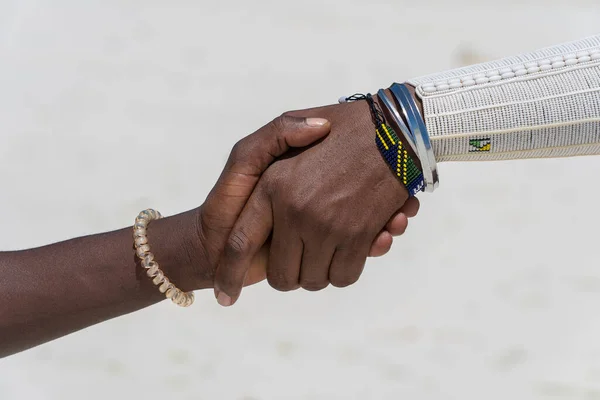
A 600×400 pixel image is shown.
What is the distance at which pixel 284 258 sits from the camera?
154cm

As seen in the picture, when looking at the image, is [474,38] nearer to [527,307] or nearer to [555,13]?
[555,13]

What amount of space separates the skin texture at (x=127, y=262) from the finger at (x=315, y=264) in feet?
0.28

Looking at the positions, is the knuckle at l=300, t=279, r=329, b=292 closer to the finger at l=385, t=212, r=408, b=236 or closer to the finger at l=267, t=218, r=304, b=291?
the finger at l=267, t=218, r=304, b=291

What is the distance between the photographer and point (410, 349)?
103 inches

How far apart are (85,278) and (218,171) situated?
1448mm

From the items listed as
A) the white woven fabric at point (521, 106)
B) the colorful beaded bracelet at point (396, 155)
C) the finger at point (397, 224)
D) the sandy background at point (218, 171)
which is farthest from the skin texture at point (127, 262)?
the sandy background at point (218, 171)

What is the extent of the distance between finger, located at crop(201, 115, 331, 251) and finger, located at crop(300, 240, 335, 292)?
0.19 m

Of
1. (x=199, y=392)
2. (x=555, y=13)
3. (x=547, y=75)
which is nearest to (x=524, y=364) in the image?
(x=199, y=392)

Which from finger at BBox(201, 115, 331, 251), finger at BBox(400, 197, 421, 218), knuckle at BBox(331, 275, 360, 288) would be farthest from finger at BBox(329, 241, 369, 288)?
finger at BBox(201, 115, 331, 251)

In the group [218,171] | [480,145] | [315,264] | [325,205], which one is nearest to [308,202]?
[325,205]

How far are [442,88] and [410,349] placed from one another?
1.40m

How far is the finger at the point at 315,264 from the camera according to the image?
4.92 ft

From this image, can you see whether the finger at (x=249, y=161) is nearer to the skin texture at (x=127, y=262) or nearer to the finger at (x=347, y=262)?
the skin texture at (x=127, y=262)

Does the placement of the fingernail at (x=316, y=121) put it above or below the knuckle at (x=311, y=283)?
above
